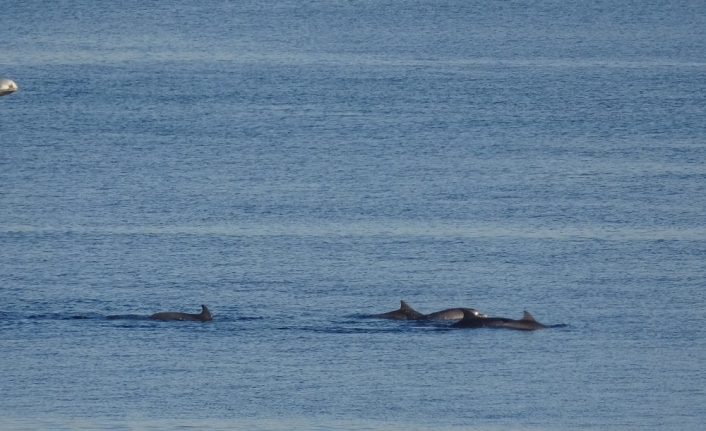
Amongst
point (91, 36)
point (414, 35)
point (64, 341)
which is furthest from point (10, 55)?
point (64, 341)

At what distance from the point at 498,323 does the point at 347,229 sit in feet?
47.8

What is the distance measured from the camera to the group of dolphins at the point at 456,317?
51.1m

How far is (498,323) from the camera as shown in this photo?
51594mm

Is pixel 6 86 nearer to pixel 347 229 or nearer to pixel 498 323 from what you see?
pixel 498 323

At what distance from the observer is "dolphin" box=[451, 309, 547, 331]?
5097cm

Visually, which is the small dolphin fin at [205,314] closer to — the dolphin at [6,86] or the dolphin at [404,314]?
the dolphin at [404,314]

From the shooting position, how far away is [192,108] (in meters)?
96.2

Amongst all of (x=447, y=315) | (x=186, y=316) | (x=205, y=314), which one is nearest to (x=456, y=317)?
(x=447, y=315)

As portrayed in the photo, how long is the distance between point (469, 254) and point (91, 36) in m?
66.2

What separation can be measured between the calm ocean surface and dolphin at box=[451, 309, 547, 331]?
403 millimetres

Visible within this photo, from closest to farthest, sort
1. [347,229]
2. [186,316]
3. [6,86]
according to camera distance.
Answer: [6,86]
[186,316]
[347,229]

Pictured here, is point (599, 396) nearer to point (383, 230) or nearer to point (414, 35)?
point (383, 230)

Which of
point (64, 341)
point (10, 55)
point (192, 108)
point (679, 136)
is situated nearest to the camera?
point (64, 341)

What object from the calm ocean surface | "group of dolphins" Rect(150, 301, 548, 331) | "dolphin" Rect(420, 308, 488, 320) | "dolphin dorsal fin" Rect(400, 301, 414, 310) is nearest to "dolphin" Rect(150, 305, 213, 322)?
"group of dolphins" Rect(150, 301, 548, 331)
